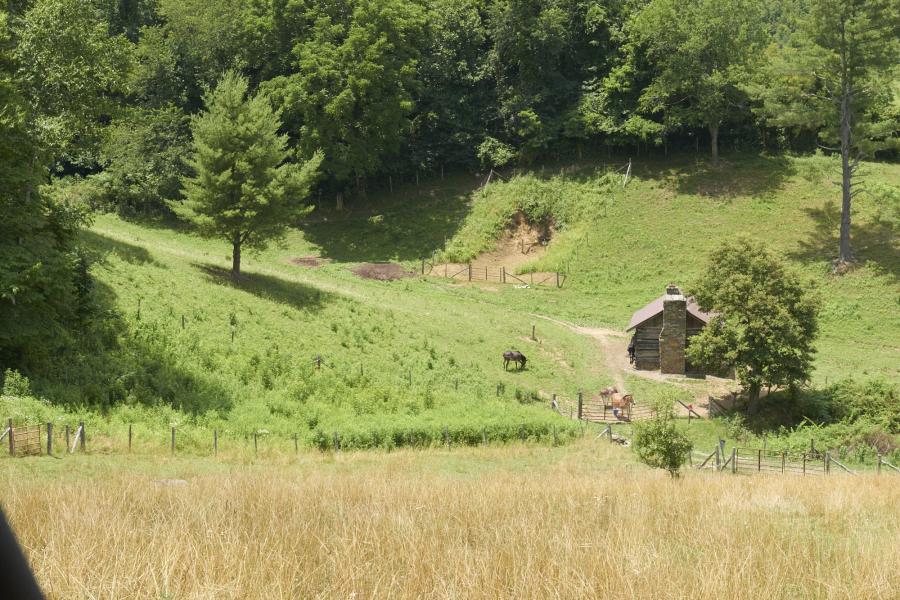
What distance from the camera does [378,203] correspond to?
233 ft

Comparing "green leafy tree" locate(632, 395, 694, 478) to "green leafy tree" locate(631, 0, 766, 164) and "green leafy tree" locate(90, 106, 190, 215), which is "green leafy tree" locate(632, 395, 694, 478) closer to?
"green leafy tree" locate(631, 0, 766, 164)

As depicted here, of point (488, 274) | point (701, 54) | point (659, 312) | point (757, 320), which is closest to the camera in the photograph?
point (757, 320)

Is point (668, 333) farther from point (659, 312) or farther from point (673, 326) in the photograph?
point (659, 312)

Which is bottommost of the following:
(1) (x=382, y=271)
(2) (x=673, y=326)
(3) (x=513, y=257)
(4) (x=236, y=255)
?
(2) (x=673, y=326)

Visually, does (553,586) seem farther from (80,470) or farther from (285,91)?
(285,91)

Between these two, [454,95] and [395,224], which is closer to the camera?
[395,224]

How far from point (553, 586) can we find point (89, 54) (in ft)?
113

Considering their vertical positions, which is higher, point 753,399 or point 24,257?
point 24,257

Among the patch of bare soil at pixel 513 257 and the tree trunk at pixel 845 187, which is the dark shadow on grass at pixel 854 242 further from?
the patch of bare soil at pixel 513 257

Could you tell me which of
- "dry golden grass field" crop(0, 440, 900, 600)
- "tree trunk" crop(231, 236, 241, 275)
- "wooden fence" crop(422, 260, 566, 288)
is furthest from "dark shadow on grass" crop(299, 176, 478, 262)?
"dry golden grass field" crop(0, 440, 900, 600)

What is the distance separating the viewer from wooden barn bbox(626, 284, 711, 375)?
41.4 metres

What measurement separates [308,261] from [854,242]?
3977 centimetres

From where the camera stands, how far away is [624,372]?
4169 cm

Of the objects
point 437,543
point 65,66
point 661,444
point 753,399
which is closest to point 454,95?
point 65,66
